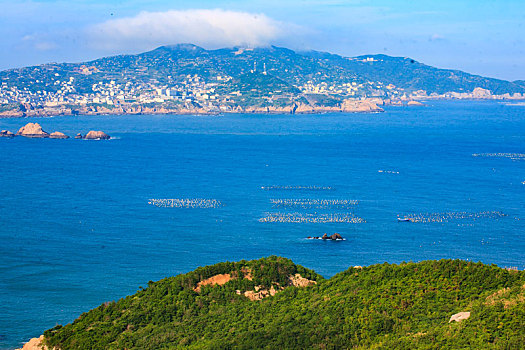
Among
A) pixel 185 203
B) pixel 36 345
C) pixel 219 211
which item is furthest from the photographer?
pixel 185 203

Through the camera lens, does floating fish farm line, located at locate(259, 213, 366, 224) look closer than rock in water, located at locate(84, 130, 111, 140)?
Yes

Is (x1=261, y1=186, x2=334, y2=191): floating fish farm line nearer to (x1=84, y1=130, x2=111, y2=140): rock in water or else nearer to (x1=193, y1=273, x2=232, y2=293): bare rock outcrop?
(x1=193, y1=273, x2=232, y2=293): bare rock outcrop

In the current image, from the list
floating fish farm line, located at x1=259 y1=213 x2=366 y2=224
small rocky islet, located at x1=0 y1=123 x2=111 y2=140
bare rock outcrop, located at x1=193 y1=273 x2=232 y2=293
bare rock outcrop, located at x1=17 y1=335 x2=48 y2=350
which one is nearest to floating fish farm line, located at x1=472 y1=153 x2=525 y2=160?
floating fish farm line, located at x1=259 y1=213 x2=366 y2=224

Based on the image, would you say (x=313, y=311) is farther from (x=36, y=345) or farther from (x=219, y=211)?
(x=219, y=211)

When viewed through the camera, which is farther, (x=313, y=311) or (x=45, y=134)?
(x=45, y=134)

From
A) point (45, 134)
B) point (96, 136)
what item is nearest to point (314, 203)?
point (96, 136)

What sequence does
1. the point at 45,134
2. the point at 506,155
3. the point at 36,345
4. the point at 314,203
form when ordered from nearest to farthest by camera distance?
the point at 36,345 < the point at 314,203 < the point at 506,155 < the point at 45,134

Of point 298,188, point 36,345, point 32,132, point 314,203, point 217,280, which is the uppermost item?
point 32,132

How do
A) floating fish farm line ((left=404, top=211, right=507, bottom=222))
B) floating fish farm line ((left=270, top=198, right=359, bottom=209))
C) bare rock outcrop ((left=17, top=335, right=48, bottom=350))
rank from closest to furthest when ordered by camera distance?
bare rock outcrop ((left=17, top=335, right=48, bottom=350))
floating fish farm line ((left=404, top=211, right=507, bottom=222))
floating fish farm line ((left=270, top=198, right=359, bottom=209))

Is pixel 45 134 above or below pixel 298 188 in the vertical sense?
above
